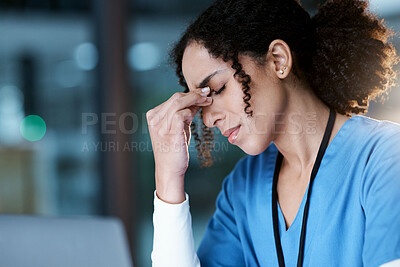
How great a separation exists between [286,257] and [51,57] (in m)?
2.05

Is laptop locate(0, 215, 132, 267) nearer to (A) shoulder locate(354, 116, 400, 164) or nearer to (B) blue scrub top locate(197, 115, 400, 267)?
(B) blue scrub top locate(197, 115, 400, 267)

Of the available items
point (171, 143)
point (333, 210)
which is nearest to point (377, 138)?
point (333, 210)

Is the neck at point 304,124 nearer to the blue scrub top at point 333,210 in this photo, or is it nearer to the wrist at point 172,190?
the blue scrub top at point 333,210

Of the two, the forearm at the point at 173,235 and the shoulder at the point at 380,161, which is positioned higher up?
the shoulder at the point at 380,161

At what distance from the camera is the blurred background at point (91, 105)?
2.48 m

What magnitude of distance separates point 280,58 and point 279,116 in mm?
172

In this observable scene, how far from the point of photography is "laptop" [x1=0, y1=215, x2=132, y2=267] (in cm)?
86

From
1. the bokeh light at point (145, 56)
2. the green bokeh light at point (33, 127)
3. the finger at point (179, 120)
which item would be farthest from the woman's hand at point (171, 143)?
the green bokeh light at point (33, 127)

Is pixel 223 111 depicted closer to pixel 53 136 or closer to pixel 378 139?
pixel 378 139

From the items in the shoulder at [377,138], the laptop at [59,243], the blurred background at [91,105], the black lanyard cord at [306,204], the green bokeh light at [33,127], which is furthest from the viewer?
the green bokeh light at [33,127]

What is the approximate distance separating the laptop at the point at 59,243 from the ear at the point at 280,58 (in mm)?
630

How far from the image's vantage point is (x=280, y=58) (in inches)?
46.8

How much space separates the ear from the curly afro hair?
21mm

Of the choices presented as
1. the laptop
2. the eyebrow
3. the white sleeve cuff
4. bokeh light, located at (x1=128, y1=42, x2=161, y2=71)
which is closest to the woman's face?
the eyebrow
